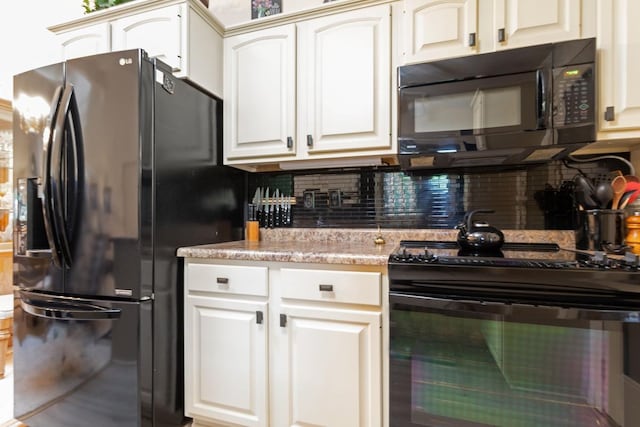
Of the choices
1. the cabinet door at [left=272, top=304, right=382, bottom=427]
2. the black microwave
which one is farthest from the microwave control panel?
the cabinet door at [left=272, top=304, right=382, bottom=427]

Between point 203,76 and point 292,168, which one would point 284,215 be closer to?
point 292,168

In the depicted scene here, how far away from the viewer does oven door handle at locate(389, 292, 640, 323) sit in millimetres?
979

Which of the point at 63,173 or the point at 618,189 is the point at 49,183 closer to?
the point at 63,173

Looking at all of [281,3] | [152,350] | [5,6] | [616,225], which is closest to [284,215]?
[152,350]

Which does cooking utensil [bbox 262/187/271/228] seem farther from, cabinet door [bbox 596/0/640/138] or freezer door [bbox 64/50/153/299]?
cabinet door [bbox 596/0/640/138]

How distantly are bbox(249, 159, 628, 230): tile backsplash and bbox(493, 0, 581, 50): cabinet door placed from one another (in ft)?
2.07

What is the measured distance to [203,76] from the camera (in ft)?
5.52

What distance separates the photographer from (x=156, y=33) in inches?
63.9

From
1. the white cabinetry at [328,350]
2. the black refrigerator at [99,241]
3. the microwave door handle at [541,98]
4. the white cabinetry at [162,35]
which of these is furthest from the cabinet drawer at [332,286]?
the white cabinetry at [162,35]

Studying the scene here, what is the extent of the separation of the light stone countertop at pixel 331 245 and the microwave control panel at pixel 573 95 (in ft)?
2.03

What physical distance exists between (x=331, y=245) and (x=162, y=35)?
1.43 meters

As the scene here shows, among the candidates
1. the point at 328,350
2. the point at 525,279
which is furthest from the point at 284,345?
the point at 525,279

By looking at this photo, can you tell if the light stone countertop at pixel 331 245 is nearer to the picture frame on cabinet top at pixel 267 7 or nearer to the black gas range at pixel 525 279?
the black gas range at pixel 525 279

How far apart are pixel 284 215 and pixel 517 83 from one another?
1.43m
